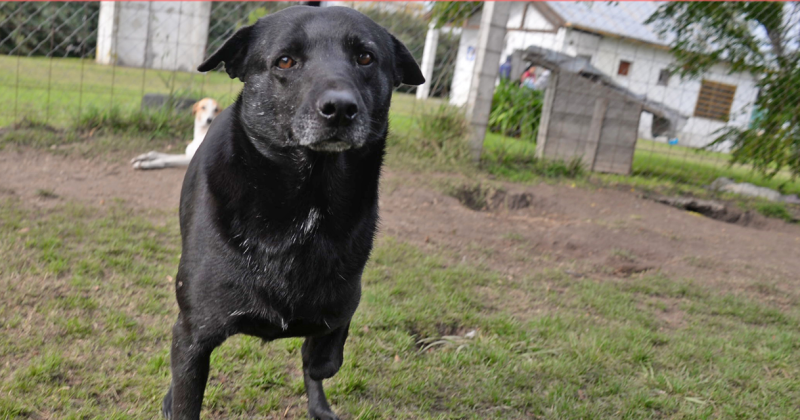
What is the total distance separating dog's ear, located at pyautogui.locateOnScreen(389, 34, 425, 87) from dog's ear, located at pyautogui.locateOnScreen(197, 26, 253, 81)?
1.82 feet

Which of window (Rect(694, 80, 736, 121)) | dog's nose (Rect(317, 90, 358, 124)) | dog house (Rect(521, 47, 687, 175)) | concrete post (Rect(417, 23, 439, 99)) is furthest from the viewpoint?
window (Rect(694, 80, 736, 121))

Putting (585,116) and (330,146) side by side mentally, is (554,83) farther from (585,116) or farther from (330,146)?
(330,146)

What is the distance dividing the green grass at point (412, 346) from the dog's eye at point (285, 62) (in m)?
1.22

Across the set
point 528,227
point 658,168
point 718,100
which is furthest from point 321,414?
point 718,100

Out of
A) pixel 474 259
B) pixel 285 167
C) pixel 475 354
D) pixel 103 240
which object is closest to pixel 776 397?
pixel 475 354

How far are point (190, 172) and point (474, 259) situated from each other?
7.52 feet

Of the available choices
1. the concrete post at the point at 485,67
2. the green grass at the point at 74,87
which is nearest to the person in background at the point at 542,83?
the concrete post at the point at 485,67

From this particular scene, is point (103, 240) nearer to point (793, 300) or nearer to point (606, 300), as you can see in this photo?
point (606, 300)

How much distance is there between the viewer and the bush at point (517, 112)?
903cm

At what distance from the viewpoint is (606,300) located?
143 inches

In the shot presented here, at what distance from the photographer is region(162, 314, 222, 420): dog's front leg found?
1860mm

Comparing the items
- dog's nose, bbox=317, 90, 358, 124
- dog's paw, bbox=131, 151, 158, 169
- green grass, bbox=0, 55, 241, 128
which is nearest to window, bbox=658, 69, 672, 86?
green grass, bbox=0, 55, 241, 128

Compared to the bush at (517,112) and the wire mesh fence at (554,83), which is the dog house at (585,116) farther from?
the bush at (517,112)

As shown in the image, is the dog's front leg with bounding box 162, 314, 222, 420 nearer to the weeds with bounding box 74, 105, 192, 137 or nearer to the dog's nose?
the dog's nose
